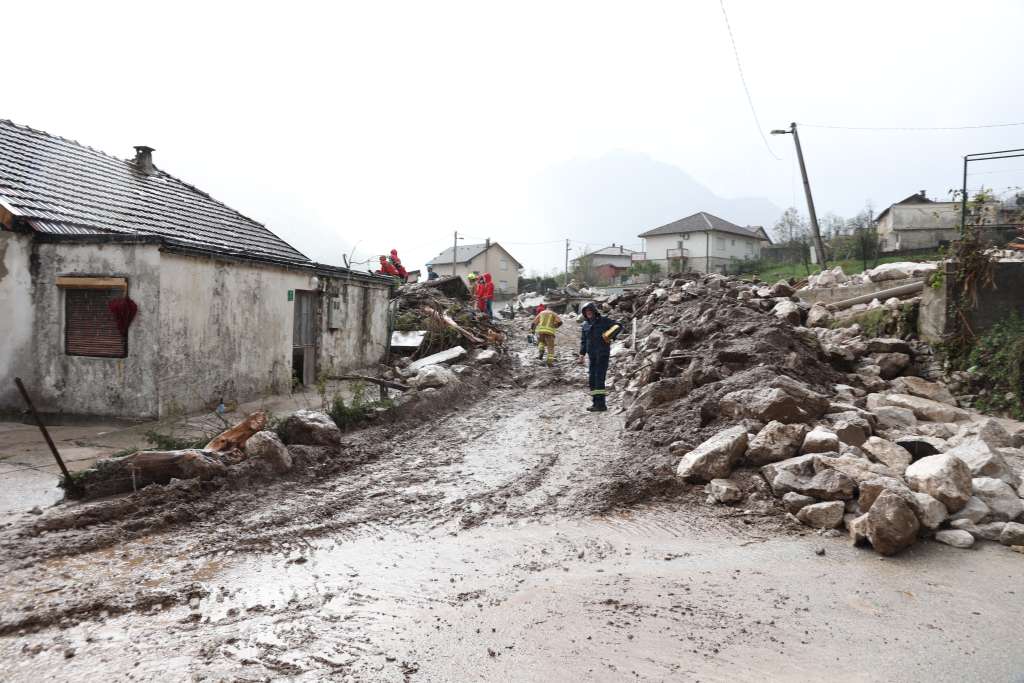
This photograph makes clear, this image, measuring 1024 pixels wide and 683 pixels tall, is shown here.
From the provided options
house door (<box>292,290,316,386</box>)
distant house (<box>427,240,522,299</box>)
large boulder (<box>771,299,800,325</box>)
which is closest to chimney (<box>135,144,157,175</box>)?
house door (<box>292,290,316,386</box>)

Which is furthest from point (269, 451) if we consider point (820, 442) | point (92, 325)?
point (820, 442)

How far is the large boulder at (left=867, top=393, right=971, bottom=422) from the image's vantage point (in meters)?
7.82

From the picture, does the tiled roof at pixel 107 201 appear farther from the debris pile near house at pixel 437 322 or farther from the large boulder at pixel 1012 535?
the large boulder at pixel 1012 535

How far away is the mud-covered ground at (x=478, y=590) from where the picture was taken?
139 inches

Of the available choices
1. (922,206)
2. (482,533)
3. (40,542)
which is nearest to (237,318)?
(40,542)

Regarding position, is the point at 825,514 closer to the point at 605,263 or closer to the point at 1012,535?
the point at 1012,535

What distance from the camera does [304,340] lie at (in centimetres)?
1384

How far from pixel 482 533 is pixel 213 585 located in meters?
2.14

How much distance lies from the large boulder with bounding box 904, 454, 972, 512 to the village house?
848 cm

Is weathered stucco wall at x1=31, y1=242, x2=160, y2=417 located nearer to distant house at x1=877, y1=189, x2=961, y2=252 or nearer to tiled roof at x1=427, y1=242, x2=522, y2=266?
distant house at x1=877, y1=189, x2=961, y2=252

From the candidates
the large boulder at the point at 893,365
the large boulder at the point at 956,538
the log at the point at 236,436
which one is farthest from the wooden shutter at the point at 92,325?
the large boulder at the point at 893,365

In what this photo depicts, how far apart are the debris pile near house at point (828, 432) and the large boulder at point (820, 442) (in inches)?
0.5

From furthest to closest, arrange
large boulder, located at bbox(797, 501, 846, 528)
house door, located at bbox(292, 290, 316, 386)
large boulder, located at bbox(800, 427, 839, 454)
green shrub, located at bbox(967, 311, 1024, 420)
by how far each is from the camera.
Answer: house door, located at bbox(292, 290, 316, 386), green shrub, located at bbox(967, 311, 1024, 420), large boulder, located at bbox(800, 427, 839, 454), large boulder, located at bbox(797, 501, 846, 528)

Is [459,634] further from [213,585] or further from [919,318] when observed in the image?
[919,318]
